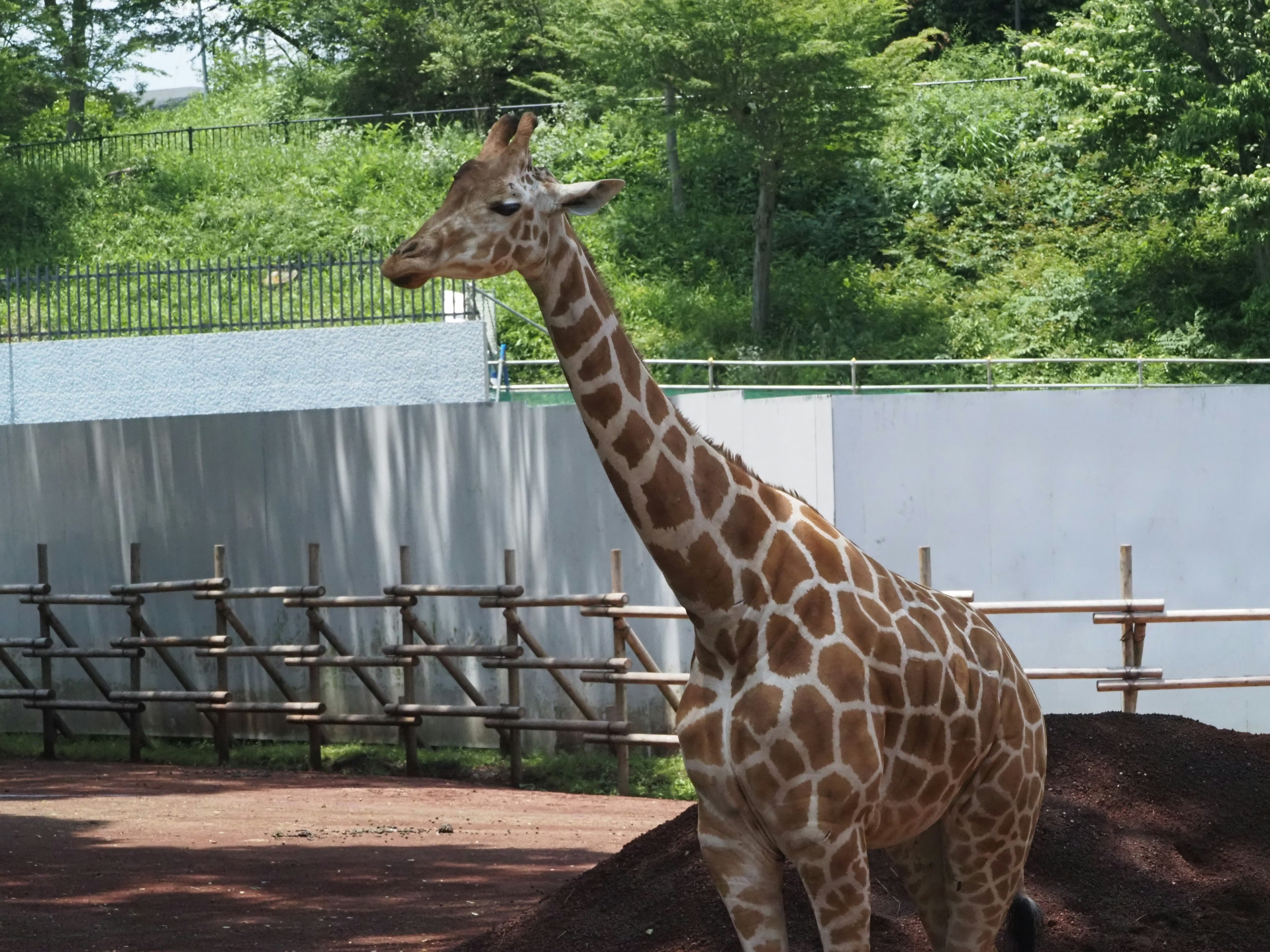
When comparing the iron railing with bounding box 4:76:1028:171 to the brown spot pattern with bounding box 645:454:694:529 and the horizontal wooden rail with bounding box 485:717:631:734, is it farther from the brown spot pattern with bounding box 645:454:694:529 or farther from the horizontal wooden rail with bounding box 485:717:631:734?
the brown spot pattern with bounding box 645:454:694:529

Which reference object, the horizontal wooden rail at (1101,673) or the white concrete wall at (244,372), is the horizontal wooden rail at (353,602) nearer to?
the white concrete wall at (244,372)

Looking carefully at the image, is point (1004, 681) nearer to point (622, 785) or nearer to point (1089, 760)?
point (1089, 760)

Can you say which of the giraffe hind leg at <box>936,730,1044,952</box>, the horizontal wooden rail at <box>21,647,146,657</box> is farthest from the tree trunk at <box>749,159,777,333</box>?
the giraffe hind leg at <box>936,730,1044,952</box>

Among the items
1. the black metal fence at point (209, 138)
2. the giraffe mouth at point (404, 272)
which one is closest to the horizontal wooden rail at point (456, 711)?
the giraffe mouth at point (404, 272)

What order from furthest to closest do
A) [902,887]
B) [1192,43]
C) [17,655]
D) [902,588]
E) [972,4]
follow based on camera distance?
[972,4]
[1192,43]
[17,655]
[902,887]
[902,588]

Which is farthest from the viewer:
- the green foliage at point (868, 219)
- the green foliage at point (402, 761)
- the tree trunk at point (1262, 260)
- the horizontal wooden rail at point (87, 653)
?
the green foliage at point (868, 219)

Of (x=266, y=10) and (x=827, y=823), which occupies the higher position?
(x=266, y=10)

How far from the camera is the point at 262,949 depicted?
6211mm

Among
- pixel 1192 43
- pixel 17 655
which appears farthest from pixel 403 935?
pixel 1192 43

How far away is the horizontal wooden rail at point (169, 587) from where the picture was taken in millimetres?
11898

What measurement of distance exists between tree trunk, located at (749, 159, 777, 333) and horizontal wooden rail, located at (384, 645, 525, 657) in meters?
13.0

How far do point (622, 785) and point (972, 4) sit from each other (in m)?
26.8

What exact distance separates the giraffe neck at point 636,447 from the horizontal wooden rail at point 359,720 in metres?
7.83

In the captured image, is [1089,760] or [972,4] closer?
[1089,760]
